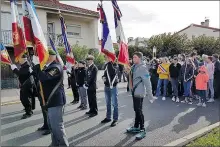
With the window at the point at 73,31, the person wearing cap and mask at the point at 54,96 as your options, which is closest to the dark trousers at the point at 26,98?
the person wearing cap and mask at the point at 54,96

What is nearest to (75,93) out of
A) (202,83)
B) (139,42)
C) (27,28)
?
(202,83)

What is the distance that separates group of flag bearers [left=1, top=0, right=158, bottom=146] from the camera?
4.84 m

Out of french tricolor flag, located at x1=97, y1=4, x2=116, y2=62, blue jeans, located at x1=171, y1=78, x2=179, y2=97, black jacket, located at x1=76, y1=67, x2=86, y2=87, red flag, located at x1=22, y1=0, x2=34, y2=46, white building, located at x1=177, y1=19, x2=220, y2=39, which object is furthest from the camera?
white building, located at x1=177, y1=19, x2=220, y2=39

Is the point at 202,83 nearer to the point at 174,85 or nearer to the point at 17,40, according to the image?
the point at 174,85

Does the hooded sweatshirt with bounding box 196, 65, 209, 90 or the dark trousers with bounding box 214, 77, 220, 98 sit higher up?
the hooded sweatshirt with bounding box 196, 65, 209, 90

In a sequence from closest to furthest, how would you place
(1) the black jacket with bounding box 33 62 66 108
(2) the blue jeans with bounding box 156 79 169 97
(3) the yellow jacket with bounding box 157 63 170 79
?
(1) the black jacket with bounding box 33 62 66 108 < (3) the yellow jacket with bounding box 157 63 170 79 < (2) the blue jeans with bounding box 156 79 169 97

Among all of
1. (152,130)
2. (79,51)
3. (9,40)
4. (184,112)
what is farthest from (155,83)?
(9,40)

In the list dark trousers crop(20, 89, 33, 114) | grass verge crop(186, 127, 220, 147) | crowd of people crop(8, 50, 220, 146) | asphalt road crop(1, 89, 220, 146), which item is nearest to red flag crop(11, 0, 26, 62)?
crowd of people crop(8, 50, 220, 146)

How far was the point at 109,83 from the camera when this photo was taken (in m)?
6.75

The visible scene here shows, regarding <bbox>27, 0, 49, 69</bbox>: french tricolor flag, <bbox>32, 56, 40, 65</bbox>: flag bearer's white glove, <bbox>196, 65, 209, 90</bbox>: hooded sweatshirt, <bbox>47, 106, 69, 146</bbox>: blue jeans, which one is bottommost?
<bbox>47, 106, 69, 146</bbox>: blue jeans

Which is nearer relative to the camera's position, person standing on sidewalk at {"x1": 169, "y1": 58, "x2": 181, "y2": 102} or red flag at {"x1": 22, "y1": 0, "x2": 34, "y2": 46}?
red flag at {"x1": 22, "y1": 0, "x2": 34, "y2": 46}

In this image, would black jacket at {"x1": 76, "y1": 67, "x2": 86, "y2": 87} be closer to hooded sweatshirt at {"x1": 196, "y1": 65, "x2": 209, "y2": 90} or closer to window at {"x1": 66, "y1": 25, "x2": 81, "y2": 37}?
hooded sweatshirt at {"x1": 196, "y1": 65, "x2": 209, "y2": 90}

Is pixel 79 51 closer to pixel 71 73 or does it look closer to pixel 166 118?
pixel 71 73

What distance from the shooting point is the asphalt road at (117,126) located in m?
5.63
